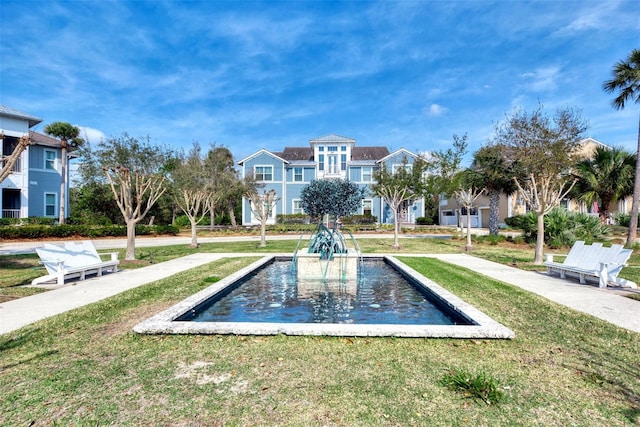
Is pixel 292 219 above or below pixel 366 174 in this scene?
below

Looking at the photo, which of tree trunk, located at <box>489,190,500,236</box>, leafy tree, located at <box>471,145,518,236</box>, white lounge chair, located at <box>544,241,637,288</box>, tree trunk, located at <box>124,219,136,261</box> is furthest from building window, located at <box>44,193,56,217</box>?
white lounge chair, located at <box>544,241,637,288</box>

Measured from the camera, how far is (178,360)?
4.11 metres

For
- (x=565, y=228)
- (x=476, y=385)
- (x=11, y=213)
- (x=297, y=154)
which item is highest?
(x=297, y=154)

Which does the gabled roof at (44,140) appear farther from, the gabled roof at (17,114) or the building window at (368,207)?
the building window at (368,207)

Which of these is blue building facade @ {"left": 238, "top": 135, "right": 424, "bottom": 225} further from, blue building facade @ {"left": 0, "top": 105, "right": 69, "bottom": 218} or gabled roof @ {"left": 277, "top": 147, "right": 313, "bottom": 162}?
blue building facade @ {"left": 0, "top": 105, "right": 69, "bottom": 218}

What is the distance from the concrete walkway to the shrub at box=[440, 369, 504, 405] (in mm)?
3454

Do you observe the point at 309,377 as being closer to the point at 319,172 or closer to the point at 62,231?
the point at 62,231

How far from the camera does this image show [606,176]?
925 inches

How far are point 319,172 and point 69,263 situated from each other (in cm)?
3124

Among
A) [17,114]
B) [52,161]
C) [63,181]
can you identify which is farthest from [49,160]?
[17,114]

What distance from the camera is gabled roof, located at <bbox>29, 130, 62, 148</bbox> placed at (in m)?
29.7

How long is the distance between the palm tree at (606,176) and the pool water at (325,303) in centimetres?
2107

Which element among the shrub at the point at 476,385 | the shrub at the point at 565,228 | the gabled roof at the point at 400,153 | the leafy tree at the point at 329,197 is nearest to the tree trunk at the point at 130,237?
the leafy tree at the point at 329,197

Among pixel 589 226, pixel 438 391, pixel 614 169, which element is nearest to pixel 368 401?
pixel 438 391
